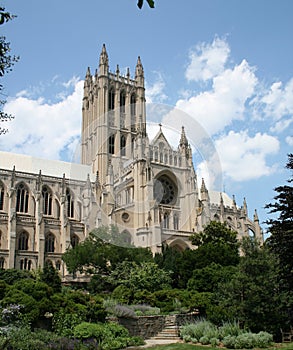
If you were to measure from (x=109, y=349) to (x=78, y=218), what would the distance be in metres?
40.3

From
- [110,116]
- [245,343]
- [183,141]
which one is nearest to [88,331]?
[245,343]

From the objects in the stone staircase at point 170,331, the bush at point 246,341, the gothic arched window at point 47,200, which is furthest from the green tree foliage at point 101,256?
the bush at point 246,341

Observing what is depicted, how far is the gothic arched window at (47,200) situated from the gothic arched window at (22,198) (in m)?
2.37

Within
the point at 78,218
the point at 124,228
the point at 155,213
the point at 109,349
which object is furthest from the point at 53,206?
the point at 109,349

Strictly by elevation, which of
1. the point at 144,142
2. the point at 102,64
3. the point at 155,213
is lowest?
the point at 155,213

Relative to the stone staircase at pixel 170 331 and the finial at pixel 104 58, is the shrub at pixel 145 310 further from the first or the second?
the finial at pixel 104 58

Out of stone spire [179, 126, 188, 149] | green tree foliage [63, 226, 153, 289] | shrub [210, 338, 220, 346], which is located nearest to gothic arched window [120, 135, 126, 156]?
stone spire [179, 126, 188, 149]

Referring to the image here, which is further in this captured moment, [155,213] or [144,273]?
[155,213]

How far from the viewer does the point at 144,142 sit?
5309 cm

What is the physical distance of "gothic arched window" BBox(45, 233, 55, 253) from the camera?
163 feet

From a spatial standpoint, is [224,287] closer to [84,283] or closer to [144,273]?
[144,273]

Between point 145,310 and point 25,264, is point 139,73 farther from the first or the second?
point 145,310

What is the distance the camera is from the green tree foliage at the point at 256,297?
19.2m

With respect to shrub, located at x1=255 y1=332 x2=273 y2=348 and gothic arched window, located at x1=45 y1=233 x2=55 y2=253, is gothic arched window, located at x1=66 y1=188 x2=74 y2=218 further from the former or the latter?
shrub, located at x1=255 y1=332 x2=273 y2=348
